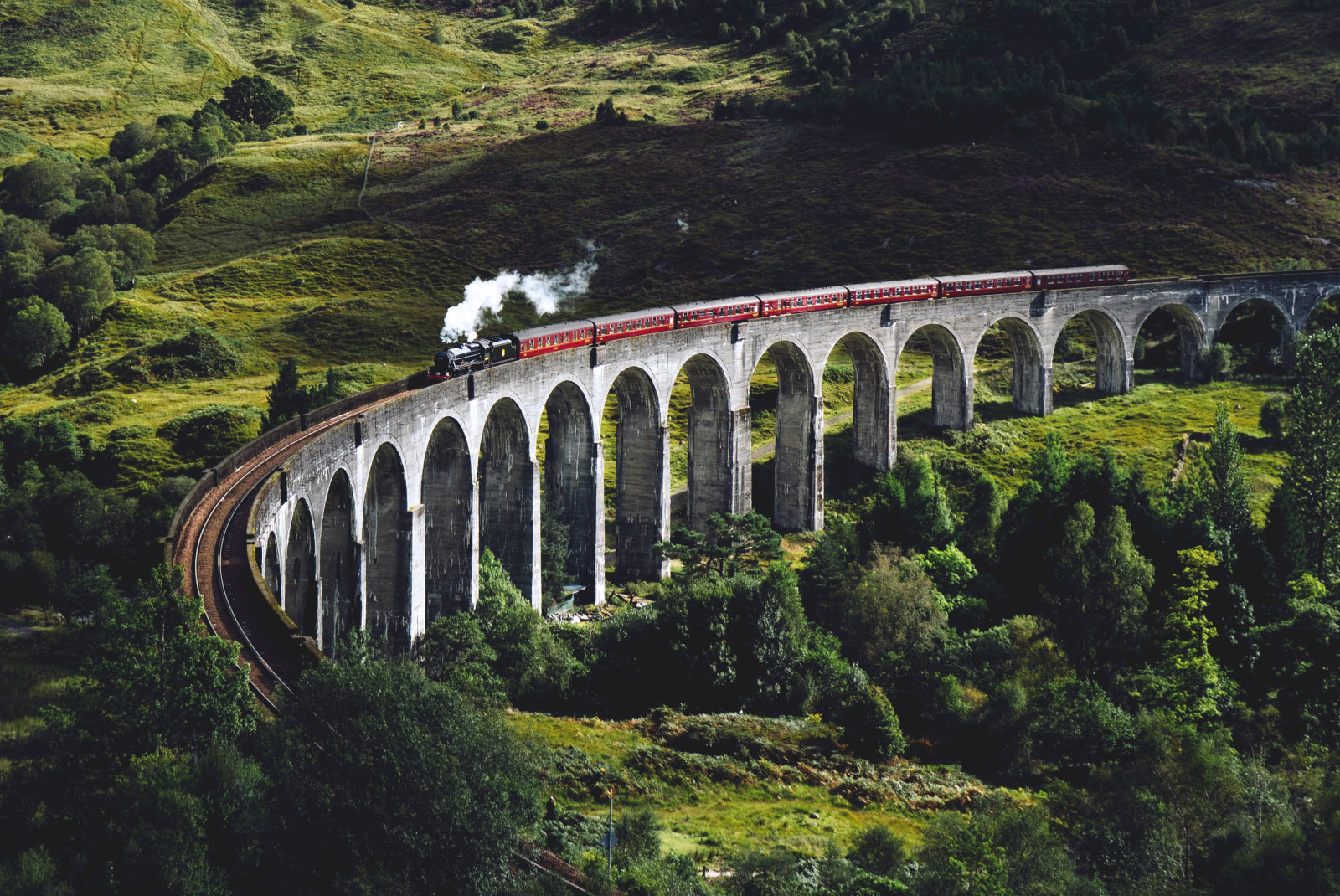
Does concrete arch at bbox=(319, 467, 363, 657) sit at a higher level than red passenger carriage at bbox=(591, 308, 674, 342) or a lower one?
lower

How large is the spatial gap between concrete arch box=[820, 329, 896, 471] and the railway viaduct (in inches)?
5.3

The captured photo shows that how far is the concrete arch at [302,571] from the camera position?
163 feet

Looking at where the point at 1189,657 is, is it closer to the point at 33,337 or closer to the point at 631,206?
the point at 33,337

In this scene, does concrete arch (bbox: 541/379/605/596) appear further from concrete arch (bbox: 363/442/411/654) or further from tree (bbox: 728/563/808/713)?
concrete arch (bbox: 363/442/411/654)

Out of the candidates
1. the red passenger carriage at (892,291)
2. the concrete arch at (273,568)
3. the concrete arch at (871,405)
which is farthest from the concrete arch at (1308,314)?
the concrete arch at (273,568)

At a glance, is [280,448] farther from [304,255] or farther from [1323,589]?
[304,255]

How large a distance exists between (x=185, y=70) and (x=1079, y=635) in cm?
16948

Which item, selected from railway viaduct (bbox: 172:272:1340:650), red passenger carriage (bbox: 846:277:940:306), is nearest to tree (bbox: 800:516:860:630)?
railway viaduct (bbox: 172:272:1340:650)

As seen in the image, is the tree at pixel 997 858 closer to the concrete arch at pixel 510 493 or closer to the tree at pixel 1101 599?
the tree at pixel 1101 599

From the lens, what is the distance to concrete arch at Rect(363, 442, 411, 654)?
5662 centimetres

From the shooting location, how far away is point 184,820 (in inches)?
1216

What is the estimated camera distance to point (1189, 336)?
100 m

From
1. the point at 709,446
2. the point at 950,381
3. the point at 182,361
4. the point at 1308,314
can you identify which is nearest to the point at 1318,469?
the point at 950,381

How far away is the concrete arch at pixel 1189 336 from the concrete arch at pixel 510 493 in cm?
5396
